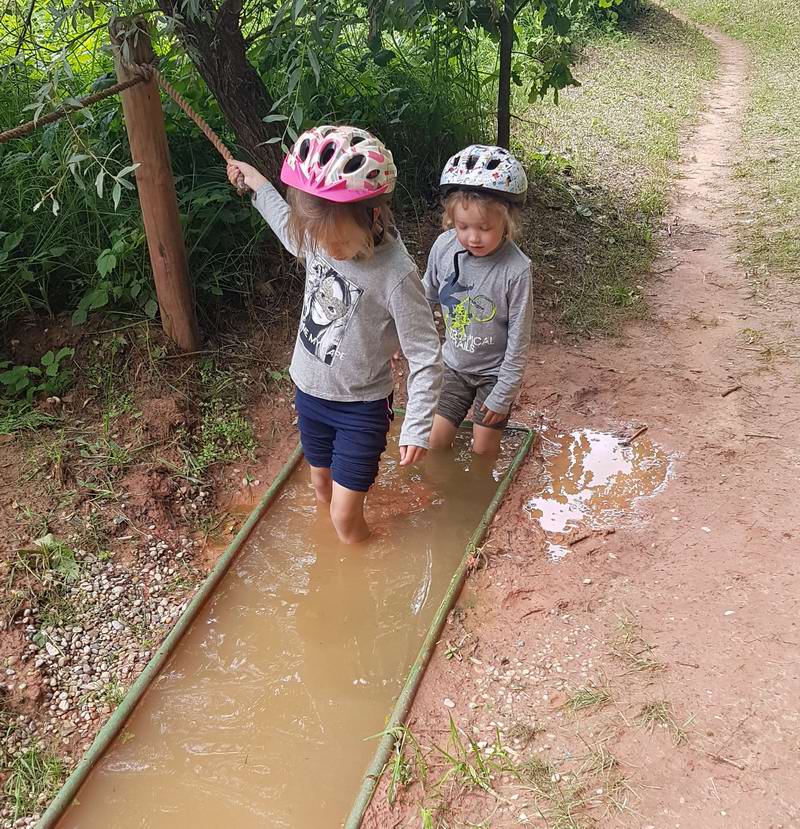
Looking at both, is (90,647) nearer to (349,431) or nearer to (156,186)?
(349,431)

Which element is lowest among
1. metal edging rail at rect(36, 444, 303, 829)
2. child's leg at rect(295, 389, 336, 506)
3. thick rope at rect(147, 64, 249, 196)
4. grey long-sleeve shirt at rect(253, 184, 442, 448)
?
metal edging rail at rect(36, 444, 303, 829)

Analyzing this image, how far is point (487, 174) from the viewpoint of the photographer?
256 cm

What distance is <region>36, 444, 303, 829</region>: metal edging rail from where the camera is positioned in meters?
2.04

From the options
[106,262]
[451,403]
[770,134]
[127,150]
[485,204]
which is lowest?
[770,134]

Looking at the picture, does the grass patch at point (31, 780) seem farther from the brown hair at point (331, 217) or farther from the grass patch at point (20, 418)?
the brown hair at point (331, 217)

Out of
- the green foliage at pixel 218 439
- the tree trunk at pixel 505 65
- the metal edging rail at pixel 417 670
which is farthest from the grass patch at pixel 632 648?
the tree trunk at pixel 505 65

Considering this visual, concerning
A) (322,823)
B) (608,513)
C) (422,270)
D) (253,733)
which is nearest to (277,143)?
(422,270)

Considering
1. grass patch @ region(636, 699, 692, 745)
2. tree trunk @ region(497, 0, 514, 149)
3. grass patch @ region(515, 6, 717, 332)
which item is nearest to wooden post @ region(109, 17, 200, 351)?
grass patch @ region(515, 6, 717, 332)

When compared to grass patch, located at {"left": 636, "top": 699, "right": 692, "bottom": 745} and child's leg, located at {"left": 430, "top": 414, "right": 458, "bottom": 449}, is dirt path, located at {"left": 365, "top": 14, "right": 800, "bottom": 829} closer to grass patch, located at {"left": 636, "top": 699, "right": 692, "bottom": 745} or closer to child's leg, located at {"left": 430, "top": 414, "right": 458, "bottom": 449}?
grass patch, located at {"left": 636, "top": 699, "right": 692, "bottom": 745}

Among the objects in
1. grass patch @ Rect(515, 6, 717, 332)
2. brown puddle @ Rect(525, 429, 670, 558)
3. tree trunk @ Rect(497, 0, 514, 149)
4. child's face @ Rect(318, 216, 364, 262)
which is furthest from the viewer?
grass patch @ Rect(515, 6, 717, 332)

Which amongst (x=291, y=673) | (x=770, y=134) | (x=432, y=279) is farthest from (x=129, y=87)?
(x=770, y=134)

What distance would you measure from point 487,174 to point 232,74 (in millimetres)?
1661

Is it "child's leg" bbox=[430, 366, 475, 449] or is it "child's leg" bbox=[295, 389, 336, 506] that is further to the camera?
"child's leg" bbox=[430, 366, 475, 449]

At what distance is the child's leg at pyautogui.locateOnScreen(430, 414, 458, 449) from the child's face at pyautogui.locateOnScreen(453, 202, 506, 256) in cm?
82
